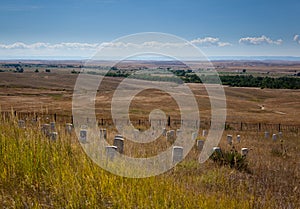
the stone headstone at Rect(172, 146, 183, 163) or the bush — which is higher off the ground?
the stone headstone at Rect(172, 146, 183, 163)

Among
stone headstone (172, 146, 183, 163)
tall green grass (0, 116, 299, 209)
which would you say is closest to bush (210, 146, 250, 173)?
stone headstone (172, 146, 183, 163)

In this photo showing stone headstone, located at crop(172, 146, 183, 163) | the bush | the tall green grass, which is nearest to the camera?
the tall green grass

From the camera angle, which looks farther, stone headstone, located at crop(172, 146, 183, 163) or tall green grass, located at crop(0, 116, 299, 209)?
stone headstone, located at crop(172, 146, 183, 163)

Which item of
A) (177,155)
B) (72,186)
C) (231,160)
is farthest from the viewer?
(231,160)

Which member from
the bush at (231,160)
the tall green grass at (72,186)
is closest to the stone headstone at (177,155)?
the bush at (231,160)

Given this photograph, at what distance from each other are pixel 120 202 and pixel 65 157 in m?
1.66

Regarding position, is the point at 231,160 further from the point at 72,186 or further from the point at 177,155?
the point at 72,186

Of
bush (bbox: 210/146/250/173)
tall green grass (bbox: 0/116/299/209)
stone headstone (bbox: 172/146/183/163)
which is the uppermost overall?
tall green grass (bbox: 0/116/299/209)

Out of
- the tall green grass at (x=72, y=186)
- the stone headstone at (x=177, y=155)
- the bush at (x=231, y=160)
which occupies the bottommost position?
the bush at (x=231, y=160)

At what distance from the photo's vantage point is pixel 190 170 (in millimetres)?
7340

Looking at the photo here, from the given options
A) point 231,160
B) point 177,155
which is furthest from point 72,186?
point 231,160

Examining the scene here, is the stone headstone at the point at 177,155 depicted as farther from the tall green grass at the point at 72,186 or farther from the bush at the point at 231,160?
the tall green grass at the point at 72,186

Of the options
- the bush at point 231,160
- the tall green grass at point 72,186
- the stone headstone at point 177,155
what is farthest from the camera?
the bush at point 231,160

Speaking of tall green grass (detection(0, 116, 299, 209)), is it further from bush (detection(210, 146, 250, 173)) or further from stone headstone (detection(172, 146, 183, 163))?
bush (detection(210, 146, 250, 173))
